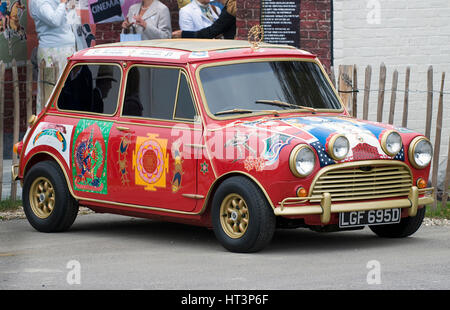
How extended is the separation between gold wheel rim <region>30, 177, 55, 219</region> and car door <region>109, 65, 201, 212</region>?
0.85 metres

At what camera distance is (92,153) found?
10.8 meters

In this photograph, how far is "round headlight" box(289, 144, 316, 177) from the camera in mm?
9234

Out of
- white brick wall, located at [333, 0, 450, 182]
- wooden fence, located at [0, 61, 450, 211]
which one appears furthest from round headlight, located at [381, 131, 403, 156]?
white brick wall, located at [333, 0, 450, 182]

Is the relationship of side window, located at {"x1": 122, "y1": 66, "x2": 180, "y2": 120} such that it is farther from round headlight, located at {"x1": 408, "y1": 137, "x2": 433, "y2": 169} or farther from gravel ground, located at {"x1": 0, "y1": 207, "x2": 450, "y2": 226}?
gravel ground, located at {"x1": 0, "y1": 207, "x2": 450, "y2": 226}

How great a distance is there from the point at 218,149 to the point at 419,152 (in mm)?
1693

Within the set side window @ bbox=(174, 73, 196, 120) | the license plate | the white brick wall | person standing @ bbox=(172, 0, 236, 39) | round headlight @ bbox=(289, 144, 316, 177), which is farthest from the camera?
person standing @ bbox=(172, 0, 236, 39)

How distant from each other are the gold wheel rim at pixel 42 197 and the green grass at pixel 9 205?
5.50 feet

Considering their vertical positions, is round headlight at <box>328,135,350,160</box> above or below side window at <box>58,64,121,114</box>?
below

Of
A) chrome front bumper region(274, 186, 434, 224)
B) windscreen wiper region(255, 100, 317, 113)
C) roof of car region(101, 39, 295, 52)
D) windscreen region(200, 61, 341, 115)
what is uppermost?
roof of car region(101, 39, 295, 52)

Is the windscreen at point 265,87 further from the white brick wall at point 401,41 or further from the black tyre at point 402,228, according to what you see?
the white brick wall at point 401,41

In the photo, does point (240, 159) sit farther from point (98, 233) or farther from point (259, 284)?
point (98, 233)

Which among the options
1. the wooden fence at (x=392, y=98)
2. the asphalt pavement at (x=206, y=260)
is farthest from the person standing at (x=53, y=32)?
the asphalt pavement at (x=206, y=260)

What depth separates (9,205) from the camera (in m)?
13.0

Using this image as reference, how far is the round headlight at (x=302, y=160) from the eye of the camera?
30.3ft
